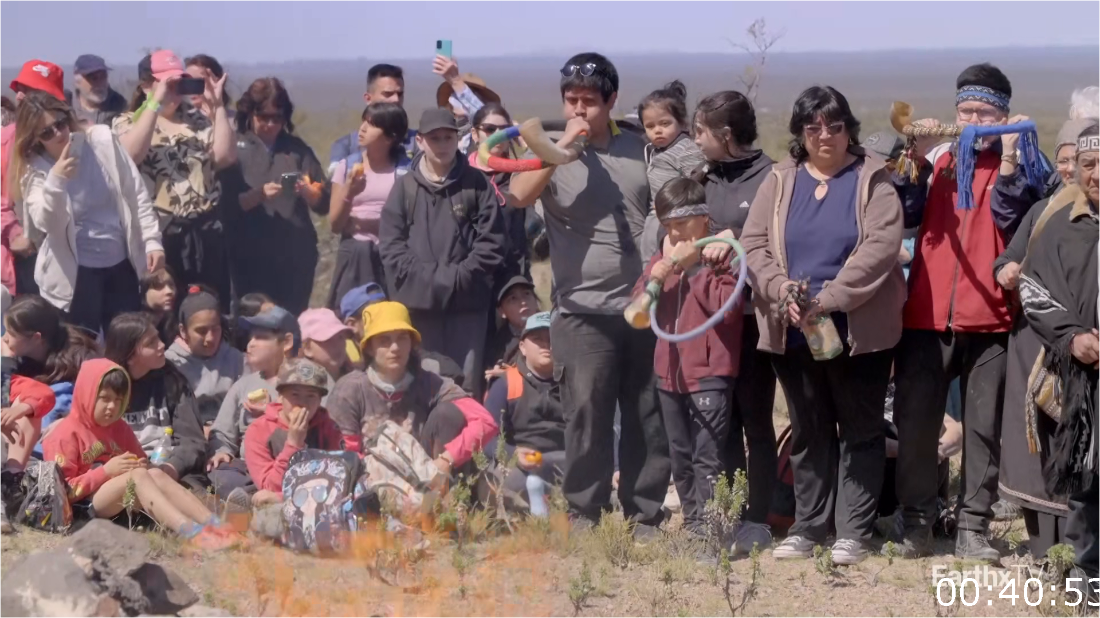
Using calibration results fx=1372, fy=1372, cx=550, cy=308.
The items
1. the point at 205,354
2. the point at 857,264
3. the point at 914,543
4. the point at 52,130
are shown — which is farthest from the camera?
the point at 205,354

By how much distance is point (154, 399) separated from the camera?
279 inches

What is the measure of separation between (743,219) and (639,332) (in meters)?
0.74

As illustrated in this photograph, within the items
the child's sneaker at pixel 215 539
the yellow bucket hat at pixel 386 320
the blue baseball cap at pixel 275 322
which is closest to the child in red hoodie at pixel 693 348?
the yellow bucket hat at pixel 386 320

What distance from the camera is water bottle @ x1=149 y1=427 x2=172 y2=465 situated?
22.6 ft

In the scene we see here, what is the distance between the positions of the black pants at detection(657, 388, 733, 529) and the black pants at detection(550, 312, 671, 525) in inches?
8.3

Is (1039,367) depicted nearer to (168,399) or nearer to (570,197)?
(570,197)

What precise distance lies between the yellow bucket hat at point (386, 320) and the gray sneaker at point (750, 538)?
1.91 metres

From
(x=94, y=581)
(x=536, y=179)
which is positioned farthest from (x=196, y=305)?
(x=94, y=581)

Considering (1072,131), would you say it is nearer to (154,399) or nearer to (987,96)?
(987,96)

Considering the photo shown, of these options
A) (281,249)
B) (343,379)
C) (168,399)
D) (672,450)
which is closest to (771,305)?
(672,450)

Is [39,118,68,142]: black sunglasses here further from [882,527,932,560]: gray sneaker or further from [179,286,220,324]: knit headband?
[882,527,932,560]: gray sneaker

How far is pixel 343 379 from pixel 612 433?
1417 millimetres

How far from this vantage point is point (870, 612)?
5.67m

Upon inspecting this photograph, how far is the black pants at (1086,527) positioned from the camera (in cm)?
549
